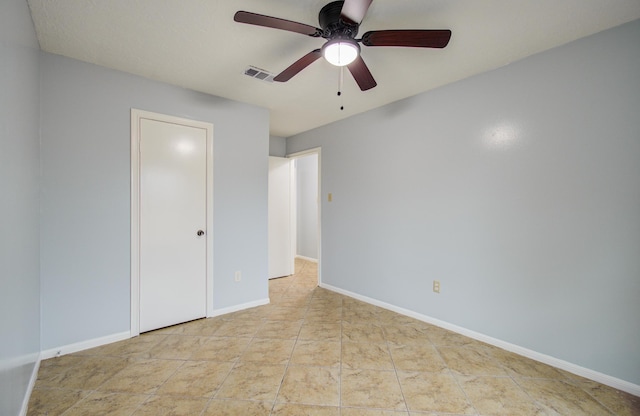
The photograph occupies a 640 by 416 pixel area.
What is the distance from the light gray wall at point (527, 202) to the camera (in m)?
1.86

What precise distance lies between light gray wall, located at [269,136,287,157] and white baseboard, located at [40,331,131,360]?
322cm

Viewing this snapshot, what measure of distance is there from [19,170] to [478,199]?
332 centimetres

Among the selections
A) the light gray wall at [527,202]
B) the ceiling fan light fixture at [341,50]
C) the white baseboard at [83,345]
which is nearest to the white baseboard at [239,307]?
the white baseboard at [83,345]

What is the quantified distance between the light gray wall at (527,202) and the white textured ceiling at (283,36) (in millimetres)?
298

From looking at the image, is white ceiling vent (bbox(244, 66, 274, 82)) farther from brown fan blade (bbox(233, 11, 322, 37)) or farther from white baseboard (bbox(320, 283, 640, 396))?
white baseboard (bbox(320, 283, 640, 396))

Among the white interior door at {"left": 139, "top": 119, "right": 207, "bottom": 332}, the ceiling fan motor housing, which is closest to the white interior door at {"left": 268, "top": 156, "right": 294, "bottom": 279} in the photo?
the white interior door at {"left": 139, "top": 119, "right": 207, "bottom": 332}

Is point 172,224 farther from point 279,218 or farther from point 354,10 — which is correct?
point 354,10

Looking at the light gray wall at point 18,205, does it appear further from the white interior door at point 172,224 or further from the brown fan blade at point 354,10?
the brown fan blade at point 354,10

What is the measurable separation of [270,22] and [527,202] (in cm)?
233

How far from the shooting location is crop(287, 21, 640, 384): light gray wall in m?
1.86

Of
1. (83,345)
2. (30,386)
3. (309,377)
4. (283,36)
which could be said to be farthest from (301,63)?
(83,345)

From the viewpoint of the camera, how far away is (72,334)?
227 cm

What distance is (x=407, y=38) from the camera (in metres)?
1.57

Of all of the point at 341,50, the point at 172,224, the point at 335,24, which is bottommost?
the point at 172,224
